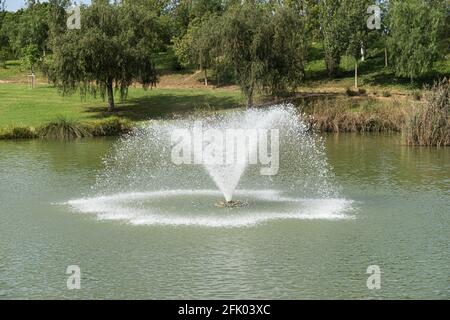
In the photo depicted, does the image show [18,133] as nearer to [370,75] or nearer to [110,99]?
[110,99]

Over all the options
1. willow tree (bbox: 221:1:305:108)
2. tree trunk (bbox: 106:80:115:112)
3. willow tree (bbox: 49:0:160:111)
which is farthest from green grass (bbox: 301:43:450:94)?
tree trunk (bbox: 106:80:115:112)

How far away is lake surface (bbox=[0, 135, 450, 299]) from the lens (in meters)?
16.8

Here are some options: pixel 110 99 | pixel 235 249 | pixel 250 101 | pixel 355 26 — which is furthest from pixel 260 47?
pixel 235 249

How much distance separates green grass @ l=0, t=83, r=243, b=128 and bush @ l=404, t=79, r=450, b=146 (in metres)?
22.8

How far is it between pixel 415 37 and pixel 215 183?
4466cm

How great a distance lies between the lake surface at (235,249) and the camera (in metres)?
16.8

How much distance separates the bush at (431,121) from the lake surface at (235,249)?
1325cm

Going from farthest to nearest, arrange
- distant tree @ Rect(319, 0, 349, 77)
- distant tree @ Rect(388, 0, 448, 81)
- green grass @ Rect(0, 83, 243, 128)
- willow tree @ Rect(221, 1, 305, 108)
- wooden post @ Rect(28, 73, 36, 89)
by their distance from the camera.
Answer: wooden post @ Rect(28, 73, 36, 89), distant tree @ Rect(319, 0, 349, 77), distant tree @ Rect(388, 0, 448, 81), willow tree @ Rect(221, 1, 305, 108), green grass @ Rect(0, 83, 243, 128)

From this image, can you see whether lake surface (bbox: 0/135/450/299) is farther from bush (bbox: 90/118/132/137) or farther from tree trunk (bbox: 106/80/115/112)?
tree trunk (bbox: 106/80/115/112)

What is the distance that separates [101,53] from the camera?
57.5 meters

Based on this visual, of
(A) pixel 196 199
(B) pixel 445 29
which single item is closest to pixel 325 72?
(B) pixel 445 29
